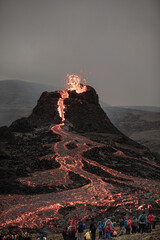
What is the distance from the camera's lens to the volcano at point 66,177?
857 inches

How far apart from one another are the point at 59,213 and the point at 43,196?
4.52 meters

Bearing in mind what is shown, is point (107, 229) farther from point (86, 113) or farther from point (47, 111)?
point (47, 111)

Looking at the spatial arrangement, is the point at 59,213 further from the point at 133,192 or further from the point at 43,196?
the point at 133,192

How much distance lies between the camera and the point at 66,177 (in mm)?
31297

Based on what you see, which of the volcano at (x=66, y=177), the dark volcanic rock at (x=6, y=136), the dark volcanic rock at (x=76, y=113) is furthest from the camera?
the dark volcanic rock at (x=76, y=113)

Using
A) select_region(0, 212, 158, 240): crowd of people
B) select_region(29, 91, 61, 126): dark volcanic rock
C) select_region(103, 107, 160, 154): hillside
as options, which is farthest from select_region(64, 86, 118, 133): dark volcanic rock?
select_region(0, 212, 158, 240): crowd of people

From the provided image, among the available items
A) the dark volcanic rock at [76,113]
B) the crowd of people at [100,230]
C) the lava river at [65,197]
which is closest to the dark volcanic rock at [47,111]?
the dark volcanic rock at [76,113]

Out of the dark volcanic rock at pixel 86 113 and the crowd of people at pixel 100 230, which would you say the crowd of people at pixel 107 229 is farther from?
the dark volcanic rock at pixel 86 113

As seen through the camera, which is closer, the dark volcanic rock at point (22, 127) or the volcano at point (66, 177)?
the volcano at point (66, 177)

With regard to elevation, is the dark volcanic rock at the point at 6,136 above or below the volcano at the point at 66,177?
above

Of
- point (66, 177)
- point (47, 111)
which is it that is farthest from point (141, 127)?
point (66, 177)

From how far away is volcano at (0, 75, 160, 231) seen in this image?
2177 centimetres

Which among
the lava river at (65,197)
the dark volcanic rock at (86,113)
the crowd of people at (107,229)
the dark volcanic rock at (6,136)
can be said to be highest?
the dark volcanic rock at (86,113)

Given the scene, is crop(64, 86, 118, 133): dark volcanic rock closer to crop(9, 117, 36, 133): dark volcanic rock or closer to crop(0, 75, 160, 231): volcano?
crop(0, 75, 160, 231): volcano
